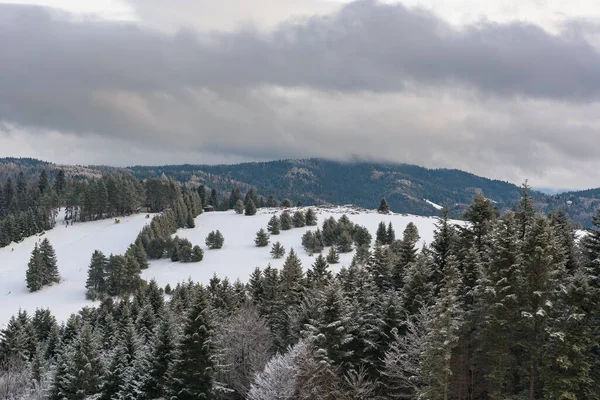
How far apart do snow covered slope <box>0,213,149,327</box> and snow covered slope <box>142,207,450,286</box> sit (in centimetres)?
1703

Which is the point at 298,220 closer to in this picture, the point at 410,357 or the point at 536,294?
the point at 410,357

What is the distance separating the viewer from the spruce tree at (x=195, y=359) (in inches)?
1271

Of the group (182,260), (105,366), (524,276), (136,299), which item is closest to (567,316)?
(524,276)

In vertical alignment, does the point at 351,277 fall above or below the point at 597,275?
below

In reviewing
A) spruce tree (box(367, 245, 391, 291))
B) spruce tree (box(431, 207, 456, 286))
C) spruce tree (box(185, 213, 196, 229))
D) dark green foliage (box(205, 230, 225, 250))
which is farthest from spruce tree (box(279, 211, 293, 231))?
spruce tree (box(431, 207, 456, 286))

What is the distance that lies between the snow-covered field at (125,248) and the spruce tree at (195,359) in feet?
217

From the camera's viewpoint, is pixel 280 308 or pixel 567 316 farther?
pixel 280 308

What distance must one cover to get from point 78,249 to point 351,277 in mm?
117530

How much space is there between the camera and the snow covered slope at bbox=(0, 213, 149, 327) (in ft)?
318

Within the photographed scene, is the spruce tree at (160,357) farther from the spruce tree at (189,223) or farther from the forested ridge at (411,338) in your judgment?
the spruce tree at (189,223)

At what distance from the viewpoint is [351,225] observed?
138 metres

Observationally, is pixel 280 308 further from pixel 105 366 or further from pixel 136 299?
pixel 136 299

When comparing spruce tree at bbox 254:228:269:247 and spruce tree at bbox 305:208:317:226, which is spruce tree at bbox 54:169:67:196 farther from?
spruce tree at bbox 305:208:317:226

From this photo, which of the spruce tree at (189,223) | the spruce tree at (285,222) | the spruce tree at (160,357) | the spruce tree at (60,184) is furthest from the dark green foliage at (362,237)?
the spruce tree at (60,184)
